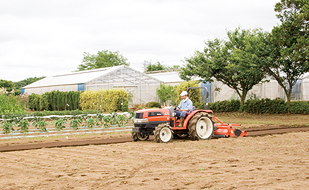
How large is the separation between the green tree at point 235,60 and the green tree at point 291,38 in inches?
32.5

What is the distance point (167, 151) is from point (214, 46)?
21.4 meters

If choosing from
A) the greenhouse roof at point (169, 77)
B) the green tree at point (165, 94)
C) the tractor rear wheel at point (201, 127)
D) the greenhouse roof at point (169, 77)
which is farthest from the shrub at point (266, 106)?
the greenhouse roof at point (169, 77)

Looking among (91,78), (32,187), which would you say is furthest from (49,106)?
(32,187)

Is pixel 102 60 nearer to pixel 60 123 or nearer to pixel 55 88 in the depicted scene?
pixel 55 88

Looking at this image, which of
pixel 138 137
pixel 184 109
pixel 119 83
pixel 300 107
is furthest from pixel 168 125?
pixel 119 83

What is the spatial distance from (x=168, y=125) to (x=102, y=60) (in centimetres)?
5558

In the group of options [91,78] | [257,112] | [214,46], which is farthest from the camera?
[91,78]

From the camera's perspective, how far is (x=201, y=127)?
521 inches

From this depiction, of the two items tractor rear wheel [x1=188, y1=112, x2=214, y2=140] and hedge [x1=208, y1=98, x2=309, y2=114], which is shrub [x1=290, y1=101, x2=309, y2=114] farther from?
tractor rear wheel [x1=188, y1=112, x2=214, y2=140]

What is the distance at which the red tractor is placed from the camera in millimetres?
12414

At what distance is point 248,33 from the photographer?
28781mm

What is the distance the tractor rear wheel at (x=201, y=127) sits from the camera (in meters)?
12.7

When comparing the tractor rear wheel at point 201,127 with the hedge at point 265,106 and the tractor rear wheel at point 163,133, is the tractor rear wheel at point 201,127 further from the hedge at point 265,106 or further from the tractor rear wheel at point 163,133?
the hedge at point 265,106

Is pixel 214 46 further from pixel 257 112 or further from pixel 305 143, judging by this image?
pixel 305 143
